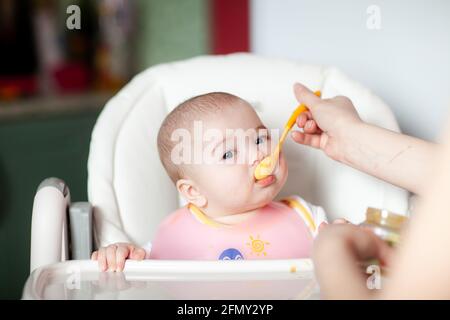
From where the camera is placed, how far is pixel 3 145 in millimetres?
1733

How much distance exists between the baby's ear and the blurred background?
48 cm

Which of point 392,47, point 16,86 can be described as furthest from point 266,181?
point 16,86

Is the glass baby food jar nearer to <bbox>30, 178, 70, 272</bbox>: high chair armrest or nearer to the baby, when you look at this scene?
the baby

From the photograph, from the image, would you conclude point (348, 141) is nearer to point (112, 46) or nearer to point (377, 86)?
point (377, 86)

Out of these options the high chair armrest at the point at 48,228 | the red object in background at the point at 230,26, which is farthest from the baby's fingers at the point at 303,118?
the red object in background at the point at 230,26

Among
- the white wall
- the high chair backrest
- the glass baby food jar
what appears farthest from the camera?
the white wall

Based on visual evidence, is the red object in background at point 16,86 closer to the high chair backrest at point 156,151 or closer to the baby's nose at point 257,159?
the high chair backrest at point 156,151

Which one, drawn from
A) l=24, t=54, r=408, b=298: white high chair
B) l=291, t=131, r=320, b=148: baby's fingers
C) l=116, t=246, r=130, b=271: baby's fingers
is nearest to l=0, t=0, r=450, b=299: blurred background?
l=24, t=54, r=408, b=298: white high chair

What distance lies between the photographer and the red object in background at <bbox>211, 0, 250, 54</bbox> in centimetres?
162

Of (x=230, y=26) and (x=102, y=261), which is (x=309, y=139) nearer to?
(x=102, y=261)

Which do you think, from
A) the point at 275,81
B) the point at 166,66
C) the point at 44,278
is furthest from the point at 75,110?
the point at 44,278

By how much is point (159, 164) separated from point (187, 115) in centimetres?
15
